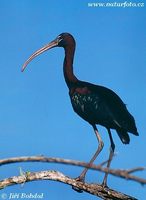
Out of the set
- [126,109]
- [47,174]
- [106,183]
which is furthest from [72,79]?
[47,174]

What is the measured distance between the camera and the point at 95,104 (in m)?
9.04

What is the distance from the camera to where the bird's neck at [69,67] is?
375 inches

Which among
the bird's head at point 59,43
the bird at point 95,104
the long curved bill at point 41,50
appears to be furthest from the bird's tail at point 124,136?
the long curved bill at point 41,50

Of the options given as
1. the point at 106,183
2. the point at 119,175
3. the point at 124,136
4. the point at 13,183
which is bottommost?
the point at 119,175

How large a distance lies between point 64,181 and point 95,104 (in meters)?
3.15

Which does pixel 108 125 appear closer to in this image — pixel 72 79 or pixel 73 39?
pixel 72 79

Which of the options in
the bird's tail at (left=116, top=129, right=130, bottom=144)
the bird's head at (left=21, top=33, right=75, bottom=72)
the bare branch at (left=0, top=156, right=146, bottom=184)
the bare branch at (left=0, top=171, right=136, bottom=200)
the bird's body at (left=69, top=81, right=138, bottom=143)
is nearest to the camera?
the bare branch at (left=0, top=156, right=146, bottom=184)

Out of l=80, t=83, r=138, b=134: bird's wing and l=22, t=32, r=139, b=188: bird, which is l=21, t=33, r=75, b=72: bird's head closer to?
l=22, t=32, r=139, b=188: bird

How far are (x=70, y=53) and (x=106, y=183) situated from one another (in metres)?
2.93

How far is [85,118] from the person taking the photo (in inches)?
359

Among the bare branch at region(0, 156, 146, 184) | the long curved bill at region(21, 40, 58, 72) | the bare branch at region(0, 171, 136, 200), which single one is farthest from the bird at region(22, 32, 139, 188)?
the bare branch at region(0, 156, 146, 184)

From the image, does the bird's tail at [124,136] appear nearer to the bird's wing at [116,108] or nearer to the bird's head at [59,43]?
the bird's wing at [116,108]

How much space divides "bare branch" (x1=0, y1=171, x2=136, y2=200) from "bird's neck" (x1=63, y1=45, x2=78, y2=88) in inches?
126

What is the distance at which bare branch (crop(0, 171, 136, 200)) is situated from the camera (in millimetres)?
5527
